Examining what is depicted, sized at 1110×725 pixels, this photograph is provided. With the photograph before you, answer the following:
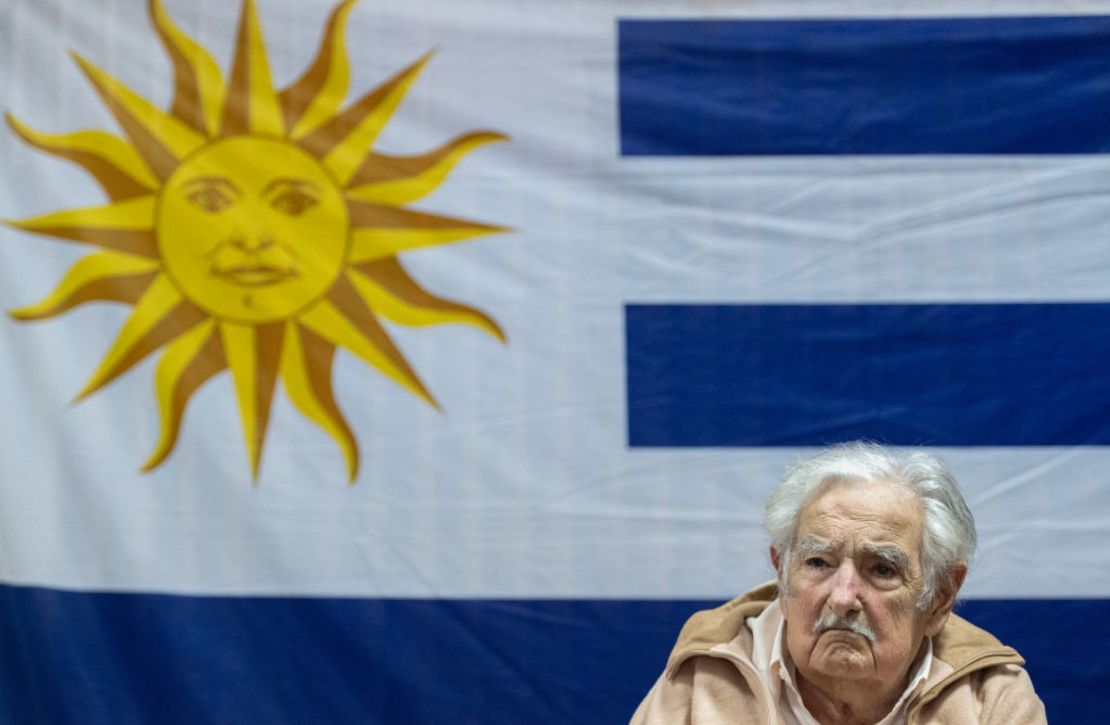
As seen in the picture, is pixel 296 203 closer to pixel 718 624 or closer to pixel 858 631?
pixel 718 624

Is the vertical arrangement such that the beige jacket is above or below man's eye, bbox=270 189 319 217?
below

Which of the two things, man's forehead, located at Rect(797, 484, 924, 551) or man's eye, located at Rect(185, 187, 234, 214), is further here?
man's eye, located at Rect(185, 187, 234, 214)

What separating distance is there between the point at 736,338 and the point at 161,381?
3.82 ft

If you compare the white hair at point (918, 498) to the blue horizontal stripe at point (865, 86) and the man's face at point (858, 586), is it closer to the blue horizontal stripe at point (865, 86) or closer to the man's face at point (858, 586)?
the man's face at point (858, 586)

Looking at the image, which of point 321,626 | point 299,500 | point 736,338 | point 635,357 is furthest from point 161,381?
point 736,338

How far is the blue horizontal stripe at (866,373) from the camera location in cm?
279

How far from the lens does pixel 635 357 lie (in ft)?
9.27

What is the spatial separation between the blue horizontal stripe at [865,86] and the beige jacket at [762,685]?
1.05 meters

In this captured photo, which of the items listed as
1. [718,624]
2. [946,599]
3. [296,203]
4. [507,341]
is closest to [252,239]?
[296,203]

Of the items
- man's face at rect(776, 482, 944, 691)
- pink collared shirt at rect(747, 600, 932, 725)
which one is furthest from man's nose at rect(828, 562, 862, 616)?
pink collared shirt at rect(747, 600, 932, 725)

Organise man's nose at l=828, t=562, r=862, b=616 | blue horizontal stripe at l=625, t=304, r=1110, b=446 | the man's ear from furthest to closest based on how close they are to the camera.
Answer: blue horizontal stripe at l=625, t=304, r=1110, b=446 → the man's ear → man's nose at l=828, t=562, r=862, b=616

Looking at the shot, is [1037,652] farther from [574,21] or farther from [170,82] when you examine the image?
[170,82]

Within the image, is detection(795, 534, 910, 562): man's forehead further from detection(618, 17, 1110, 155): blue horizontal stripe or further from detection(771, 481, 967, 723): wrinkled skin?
detection(618, 17, 1110, 155): blue horizontal stripe

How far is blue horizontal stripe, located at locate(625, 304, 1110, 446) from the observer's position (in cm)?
279
